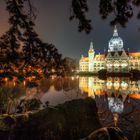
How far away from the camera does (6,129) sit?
471 cm

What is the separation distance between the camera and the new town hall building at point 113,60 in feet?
320

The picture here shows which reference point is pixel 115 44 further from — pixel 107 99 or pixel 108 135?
pixel 108 135

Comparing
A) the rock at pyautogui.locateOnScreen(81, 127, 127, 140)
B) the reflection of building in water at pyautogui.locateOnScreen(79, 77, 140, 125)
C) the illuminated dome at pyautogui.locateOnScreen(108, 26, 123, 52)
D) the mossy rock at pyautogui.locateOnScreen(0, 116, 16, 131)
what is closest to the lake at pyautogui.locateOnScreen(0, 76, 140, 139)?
the reflection of building in water at pyautogui.locateOnScreen(79, 77, 140, 125)

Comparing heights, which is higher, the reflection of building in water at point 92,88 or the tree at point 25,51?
the tree at point 25,51

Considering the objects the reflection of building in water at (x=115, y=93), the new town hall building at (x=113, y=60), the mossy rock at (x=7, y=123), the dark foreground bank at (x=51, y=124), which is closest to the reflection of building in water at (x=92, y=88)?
the reflection of building in water at (x=115, y=93)

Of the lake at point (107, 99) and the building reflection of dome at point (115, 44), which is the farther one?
the building reflection of dome at point (115, 44)

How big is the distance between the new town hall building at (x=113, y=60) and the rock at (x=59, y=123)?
90.3 m

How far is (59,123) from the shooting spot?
5.29 metres

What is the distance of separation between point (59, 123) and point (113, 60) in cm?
9956

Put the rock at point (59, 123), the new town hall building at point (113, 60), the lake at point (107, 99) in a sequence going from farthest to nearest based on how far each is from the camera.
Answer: the new town hall building at point (113, 60) < the lake at point (107, 99) < the rock at point (59, 123)

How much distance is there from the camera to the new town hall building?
9769 centimetres

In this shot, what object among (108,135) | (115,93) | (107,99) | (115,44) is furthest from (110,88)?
(115,44)

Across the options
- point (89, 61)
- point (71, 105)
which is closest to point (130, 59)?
point (89, 61)

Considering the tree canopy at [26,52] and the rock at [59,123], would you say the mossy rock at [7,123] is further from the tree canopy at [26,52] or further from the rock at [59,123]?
Result: the tree canopy at [26,52]
